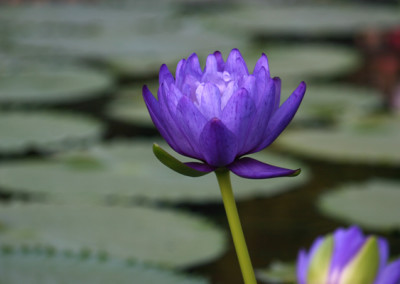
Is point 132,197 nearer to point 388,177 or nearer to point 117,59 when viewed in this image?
point 388,177

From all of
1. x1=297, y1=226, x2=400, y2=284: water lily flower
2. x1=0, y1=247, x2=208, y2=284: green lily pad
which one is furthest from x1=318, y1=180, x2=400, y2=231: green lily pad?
x1=297, y1=226, x2=400, y2=284: water lily flower

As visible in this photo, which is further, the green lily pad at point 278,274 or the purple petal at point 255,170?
the green lily pad at point 278,274

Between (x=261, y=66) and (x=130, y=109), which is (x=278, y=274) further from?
(x=130, y=109)

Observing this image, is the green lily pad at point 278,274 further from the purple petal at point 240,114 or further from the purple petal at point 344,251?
the purple petal at point 240,114

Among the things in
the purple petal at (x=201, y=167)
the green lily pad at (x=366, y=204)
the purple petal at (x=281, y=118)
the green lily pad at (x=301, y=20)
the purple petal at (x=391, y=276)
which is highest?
the green lily pad at (x=301, y=20)

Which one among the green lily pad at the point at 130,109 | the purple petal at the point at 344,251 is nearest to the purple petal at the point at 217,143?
the purple petal at the point at 344,251

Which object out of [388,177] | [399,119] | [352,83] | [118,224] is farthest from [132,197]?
[352,83]
